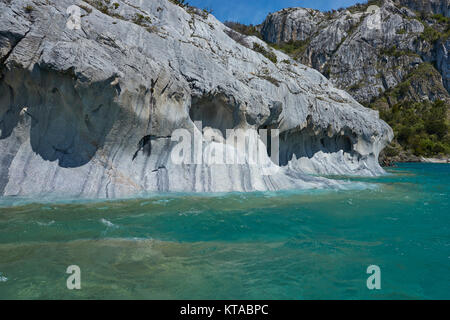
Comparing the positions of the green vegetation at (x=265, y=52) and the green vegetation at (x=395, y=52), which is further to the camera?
the green vegetation at (x=395, y=52)

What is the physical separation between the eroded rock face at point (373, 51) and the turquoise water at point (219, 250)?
228ft

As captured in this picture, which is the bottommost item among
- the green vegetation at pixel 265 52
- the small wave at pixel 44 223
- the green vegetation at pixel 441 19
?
the small wave at pixel 44 223

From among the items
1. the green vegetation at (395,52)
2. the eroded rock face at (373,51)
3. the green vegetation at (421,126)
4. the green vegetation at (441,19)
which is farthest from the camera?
the green vegetation at (441,19)

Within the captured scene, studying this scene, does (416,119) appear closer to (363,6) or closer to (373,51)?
(373,51)

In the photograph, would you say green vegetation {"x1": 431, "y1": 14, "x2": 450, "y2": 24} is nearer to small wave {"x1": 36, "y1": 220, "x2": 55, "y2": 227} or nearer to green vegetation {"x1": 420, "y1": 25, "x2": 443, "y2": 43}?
green vegetation {"x1": 420, "y1": 25, "x2": 443, "y2": 43}

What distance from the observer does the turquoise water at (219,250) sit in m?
3.70

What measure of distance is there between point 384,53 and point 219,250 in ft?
272

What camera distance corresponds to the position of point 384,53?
7062 cm

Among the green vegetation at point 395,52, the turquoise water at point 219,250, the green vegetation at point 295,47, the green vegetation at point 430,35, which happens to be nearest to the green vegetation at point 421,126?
the green vegetation at point 395,52

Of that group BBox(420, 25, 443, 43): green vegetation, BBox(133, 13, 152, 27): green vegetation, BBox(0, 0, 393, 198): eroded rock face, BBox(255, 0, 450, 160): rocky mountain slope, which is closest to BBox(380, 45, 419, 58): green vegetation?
BBox(255, 0, 450, 160): rocky mountain slope

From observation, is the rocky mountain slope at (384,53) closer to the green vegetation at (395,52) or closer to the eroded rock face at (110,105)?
the green vegetation at (395,52)

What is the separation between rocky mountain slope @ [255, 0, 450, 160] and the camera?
67.2 m

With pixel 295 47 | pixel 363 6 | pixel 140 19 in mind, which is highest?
pixel 363 6

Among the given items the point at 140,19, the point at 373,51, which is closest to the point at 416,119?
the point at 373,51
